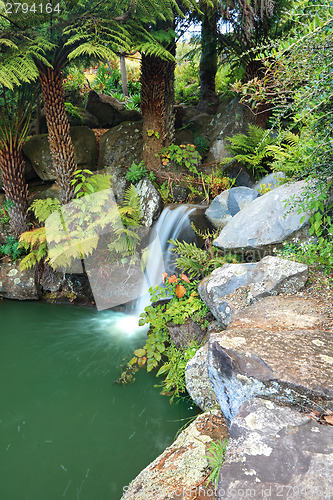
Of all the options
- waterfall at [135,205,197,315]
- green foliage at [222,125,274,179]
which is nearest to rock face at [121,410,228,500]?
waterfall at [135,205,197,315]

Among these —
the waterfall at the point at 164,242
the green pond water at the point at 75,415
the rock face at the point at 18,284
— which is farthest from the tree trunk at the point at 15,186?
the waterfall at the point at 164,242

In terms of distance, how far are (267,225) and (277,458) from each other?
9.34 feet

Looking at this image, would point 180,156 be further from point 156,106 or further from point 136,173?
point 156,106

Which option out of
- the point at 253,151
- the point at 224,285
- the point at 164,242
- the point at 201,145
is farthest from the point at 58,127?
the point at 224,285

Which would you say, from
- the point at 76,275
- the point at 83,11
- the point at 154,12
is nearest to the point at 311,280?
the point at 76,275

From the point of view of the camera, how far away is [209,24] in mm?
7199

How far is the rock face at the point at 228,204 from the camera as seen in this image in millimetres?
5322

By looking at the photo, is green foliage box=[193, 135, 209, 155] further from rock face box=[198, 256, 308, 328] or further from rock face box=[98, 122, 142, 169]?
rock face box=[198, 256, 308, 328]

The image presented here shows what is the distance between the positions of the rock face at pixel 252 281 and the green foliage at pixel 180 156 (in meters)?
3.76

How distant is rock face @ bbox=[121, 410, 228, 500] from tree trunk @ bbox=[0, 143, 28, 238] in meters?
5.69

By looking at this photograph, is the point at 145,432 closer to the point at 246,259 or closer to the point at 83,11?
the point at 246,259

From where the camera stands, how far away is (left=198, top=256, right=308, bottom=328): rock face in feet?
11.0

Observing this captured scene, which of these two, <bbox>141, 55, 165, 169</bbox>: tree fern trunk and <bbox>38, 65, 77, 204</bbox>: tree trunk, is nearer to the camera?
<bbox>38, 65, 77, 204</bbox>: tree trunk

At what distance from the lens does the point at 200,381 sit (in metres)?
3.44
